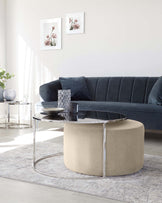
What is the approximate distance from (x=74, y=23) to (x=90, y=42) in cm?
46

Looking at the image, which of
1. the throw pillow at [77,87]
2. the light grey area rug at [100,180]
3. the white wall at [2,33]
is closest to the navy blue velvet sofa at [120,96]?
the throw pillow at [77,87]

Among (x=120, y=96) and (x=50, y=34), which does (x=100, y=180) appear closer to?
(x=120, y=96)

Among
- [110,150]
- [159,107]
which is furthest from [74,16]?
[110,150]

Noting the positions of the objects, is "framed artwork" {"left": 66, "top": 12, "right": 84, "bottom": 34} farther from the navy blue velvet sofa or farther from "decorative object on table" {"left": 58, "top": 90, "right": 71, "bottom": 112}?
"decorative object on table" {"left": 58, "top": 90, "right": 71, "bottom": 112}

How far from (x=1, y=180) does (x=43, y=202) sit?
1.73ft

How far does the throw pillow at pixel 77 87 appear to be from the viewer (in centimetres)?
448

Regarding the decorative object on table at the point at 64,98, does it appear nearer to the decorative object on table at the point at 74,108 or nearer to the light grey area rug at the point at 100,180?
the decorative object on table at the point at 74,108

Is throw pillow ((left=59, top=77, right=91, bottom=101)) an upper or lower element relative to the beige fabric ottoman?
upper

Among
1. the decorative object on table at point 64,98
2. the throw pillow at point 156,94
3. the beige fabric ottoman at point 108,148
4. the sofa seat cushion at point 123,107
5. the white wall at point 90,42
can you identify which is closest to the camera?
the beige fabric ottoman at point 108,148

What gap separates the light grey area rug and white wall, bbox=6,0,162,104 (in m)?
2.22

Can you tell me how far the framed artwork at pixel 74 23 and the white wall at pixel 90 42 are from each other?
0.08 meters

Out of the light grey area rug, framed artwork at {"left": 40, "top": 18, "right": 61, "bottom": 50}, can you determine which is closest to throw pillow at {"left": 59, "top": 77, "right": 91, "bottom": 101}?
framed artwork at {"left": 40, "top": 18, "right": 61, "bottom": 50}

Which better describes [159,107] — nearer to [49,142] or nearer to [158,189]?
[49,142]

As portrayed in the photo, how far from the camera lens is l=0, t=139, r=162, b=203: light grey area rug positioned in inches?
74.3
